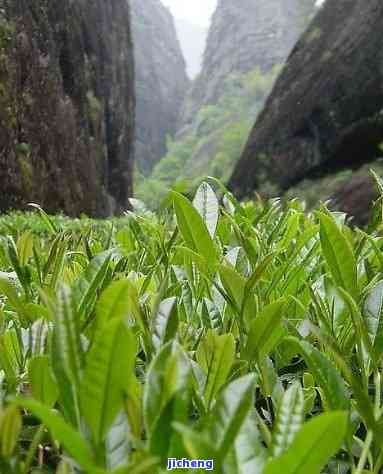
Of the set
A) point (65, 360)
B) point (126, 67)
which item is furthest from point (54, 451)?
point (126, 67)

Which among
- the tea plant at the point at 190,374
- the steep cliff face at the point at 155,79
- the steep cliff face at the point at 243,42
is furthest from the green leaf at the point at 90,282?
the steep cliff face at the point at 243,42

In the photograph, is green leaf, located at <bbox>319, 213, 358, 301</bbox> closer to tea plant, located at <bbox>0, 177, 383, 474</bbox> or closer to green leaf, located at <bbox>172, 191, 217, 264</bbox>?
tea plant, located at <bbox>0, 177, 383, 474</bbox>

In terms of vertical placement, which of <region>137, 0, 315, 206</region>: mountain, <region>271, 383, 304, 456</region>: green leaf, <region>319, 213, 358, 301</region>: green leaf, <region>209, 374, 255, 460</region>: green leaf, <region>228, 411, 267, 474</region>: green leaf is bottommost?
<region>228, 411, 267, 474</region>: green leaf

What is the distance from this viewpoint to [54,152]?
25.8 feet

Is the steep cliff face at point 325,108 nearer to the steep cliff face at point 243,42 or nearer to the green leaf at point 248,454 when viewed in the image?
the green leaf at point 248,454

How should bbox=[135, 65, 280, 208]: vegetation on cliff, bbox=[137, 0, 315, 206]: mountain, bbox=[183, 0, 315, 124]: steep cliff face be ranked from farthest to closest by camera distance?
bbox=[183, 0, 315, 124]: steep cliff face
bbox=[137, 0, 315, 206]: mountain
bbox=[135, 65, 280, 208]: vegetation on cliff

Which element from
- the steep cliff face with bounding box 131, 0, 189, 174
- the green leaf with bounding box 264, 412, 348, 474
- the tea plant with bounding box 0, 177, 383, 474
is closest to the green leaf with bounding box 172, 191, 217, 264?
the tea plant with bounding box 0, 177, 383, 474

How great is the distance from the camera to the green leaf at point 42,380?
343 millimetres

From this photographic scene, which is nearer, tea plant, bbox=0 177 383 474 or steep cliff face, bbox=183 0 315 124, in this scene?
tea plant, bbox=0 177 383 474

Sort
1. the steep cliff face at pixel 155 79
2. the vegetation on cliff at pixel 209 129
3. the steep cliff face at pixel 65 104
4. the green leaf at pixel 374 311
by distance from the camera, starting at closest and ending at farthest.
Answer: the green leaf at pixel 374 311 < the steep cliff face at pixel 65 104 < the vegetation on cliff at pixel 209 129 < the steep cliff face at pixel 155 79

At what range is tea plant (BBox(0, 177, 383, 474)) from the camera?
256mm

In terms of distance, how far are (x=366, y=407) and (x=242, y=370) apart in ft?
0.35

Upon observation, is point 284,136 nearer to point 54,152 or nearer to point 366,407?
point 54,152

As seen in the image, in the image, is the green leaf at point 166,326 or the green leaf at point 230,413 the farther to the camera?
the green leaf at point 166,326
